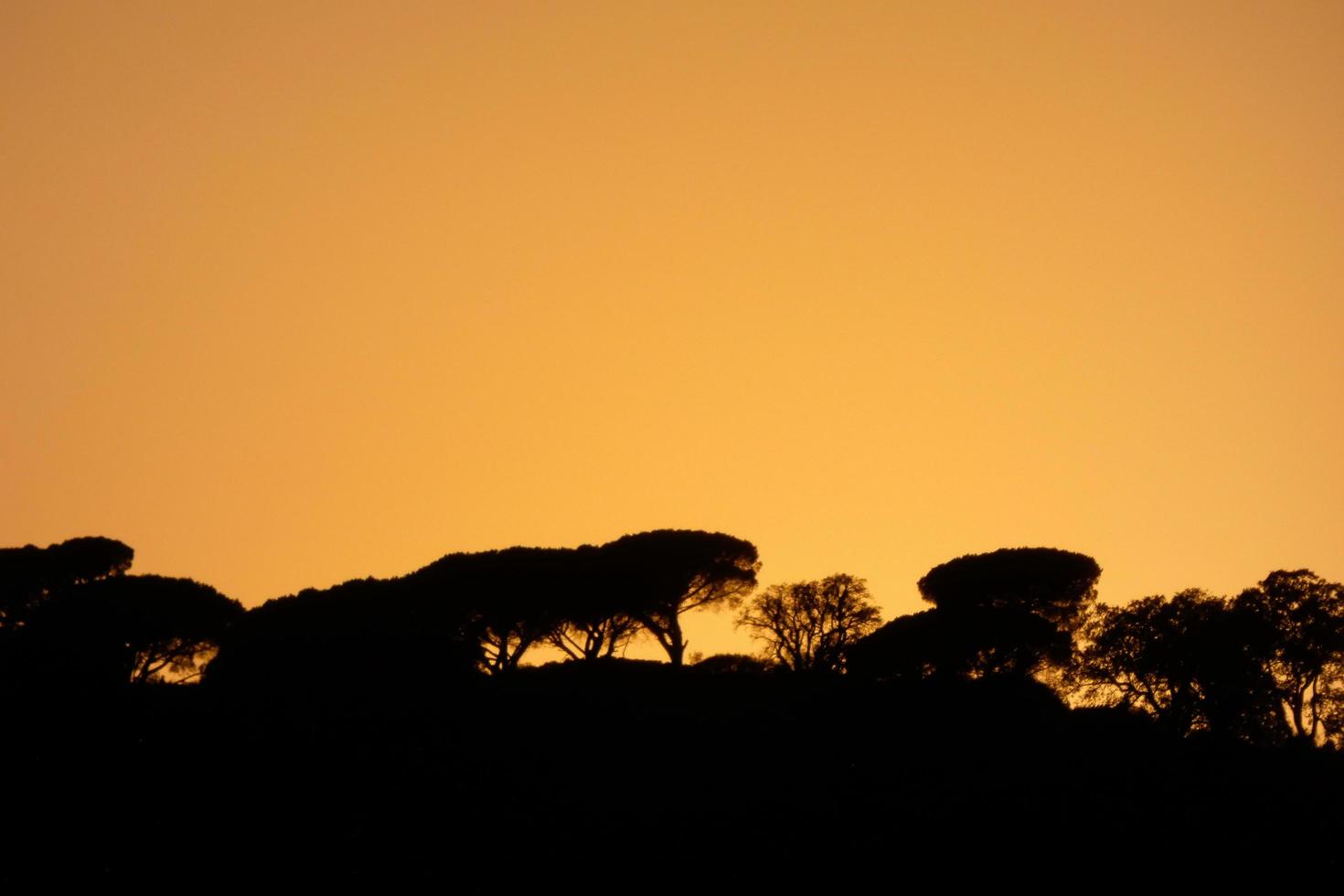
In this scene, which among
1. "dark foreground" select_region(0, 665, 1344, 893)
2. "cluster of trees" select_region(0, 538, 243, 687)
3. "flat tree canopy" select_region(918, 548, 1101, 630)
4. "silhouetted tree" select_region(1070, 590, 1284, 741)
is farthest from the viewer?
"flat tree canopy" select_region(918, 548, 1101, 630)

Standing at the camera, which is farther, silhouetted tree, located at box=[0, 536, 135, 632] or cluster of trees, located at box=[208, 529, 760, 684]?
silhouetted tree, located at box=[0, 536, 135, 632]

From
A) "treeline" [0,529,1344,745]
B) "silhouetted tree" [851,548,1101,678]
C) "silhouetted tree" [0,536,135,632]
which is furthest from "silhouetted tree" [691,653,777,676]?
"silhouetted tree" [0,536,135,632]

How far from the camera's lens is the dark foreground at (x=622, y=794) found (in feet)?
96.0

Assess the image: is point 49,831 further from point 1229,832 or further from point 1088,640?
point 1088,640

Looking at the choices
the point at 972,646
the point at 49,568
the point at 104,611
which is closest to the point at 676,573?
the point at 972,646

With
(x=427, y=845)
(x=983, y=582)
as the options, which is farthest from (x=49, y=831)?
(x=983, y=582)

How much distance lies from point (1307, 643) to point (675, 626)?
121 ft

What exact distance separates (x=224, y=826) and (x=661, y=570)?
4700 centimetres

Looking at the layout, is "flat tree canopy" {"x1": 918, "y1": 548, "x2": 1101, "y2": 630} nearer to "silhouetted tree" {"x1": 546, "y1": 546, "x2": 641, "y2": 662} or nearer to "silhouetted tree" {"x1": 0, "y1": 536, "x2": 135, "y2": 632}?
"silhouetted tree" {"x1": 546, "y1": 546, "x2": 641, "y2": 662}

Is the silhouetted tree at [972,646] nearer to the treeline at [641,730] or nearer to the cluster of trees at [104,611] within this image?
the treeline at [641,730]

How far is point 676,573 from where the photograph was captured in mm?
76500

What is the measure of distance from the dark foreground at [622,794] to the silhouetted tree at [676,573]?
2307 cm

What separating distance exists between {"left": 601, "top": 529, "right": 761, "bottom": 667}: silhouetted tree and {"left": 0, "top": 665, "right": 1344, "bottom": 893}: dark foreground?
23.1 meters

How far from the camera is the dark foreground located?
29.3m
